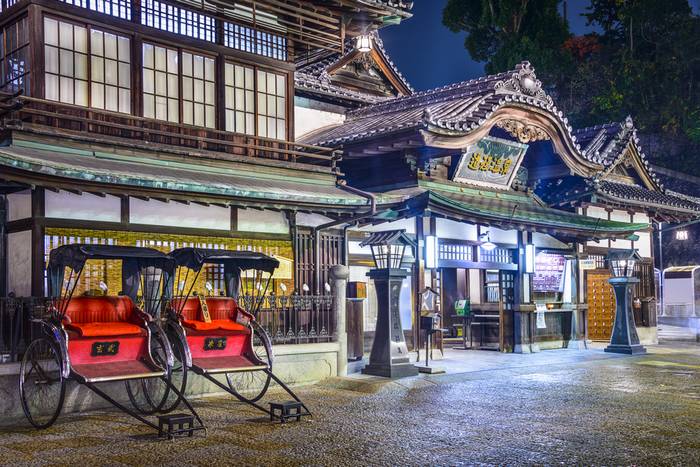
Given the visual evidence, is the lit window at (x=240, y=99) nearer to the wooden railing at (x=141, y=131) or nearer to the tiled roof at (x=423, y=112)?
the wooden railing at (x=141, y=131)

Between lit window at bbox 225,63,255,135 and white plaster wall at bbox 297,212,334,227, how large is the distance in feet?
7.37

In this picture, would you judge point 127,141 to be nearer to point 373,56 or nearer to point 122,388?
point 122,388

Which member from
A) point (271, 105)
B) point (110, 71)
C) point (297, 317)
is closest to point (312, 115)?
point (271, 105)

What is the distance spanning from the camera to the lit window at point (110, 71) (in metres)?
15.2

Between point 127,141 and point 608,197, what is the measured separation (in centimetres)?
1465

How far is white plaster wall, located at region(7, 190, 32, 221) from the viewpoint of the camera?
13.5m

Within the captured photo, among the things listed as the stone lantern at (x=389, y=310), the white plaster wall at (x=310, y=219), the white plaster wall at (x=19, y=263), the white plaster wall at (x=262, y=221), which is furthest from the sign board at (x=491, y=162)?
the white plaster wall at (x=19, y=263)

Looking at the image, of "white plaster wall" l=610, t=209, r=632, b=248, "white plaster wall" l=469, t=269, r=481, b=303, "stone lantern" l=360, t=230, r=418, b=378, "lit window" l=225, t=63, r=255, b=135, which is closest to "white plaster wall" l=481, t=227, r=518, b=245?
"stone lantern" l=360, t=230, r=418, b=378

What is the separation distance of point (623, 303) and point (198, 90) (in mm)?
12736

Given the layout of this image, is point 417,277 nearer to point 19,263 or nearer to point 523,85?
point 523,85

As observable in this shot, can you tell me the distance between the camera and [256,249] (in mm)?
16359

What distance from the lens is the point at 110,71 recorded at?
50.9 feet

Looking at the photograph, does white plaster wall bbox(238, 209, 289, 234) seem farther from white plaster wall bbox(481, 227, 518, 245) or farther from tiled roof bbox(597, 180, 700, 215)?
tiled roof bbox(597, 180, 700, 215)

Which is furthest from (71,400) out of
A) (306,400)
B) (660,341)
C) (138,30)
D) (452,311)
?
(660,341)
